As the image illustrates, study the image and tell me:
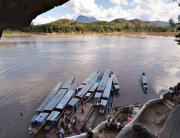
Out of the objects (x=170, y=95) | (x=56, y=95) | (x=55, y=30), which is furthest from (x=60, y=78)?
(x=55, y=30)

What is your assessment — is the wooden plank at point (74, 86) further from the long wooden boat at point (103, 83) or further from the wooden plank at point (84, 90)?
the long wooden boat at point (103, 83)

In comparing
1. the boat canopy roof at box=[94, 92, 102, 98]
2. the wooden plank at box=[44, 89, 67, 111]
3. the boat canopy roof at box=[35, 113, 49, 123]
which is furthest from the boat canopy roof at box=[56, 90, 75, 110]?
the boat canopy roof at box=[94, 92, 102, 98]

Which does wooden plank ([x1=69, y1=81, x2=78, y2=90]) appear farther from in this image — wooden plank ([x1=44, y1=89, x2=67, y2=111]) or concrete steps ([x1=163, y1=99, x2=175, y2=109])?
concrete steps ([x1=163, y1=99, x2=175, y2=109])

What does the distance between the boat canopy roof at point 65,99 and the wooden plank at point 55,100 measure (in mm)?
492

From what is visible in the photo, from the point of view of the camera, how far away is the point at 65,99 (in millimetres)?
30297

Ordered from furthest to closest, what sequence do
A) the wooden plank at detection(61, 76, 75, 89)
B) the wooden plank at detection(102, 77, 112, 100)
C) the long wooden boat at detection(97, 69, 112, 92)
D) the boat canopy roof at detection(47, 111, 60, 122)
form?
the wooden plank at detection(61, 76, 75, 89) → the long wooden boat at detection(97, 69, 112, 92) → the wooden plank at detection(102, 77, 112, 100) → the boat canopy roof at detection(47, 111, 60, 122)

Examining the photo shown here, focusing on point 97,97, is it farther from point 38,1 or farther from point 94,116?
point 38,1

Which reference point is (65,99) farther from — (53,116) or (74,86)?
(74,86)

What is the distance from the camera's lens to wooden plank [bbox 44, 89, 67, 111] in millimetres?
27400

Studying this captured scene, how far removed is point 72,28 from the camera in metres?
147

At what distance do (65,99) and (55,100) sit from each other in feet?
4.15

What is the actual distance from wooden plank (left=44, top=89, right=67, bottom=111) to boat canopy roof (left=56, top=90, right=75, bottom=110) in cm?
49

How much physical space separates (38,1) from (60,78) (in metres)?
37.5

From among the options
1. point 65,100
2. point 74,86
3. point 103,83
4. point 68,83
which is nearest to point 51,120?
point 65,100
